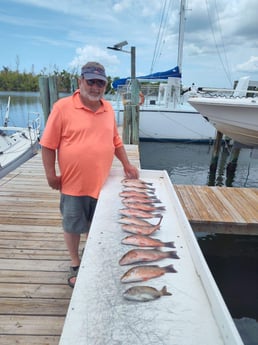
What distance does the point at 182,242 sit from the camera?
1360mm

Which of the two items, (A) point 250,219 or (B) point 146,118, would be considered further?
(B) point 146,118

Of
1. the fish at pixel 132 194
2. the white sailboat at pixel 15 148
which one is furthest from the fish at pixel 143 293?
the white sailboat at pixel 15 148

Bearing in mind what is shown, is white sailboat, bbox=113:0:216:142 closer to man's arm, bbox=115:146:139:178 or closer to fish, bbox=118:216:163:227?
man's arm, bbox=115:146:139:178

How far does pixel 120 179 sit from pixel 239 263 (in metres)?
2.90

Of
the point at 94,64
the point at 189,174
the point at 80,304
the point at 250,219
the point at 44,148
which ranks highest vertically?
the point at 94,64

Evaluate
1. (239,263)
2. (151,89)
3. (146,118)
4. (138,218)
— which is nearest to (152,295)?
(138,218)

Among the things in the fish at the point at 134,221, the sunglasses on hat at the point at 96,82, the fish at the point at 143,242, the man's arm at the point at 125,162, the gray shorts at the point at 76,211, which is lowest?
the gray shorts at the point at 76,211

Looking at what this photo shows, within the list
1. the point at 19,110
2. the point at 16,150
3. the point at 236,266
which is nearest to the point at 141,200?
the point at 236,266

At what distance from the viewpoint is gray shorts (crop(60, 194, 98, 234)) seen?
1871 millimetres

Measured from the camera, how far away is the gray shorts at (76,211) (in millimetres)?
1871

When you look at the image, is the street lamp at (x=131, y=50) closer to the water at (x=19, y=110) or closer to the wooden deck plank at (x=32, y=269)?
the water at (x=19, y=110)

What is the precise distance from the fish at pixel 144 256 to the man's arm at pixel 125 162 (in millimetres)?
1128

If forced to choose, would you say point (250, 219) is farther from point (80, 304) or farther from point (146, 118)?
point (146, 118)

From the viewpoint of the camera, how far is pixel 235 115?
22.4 ft
